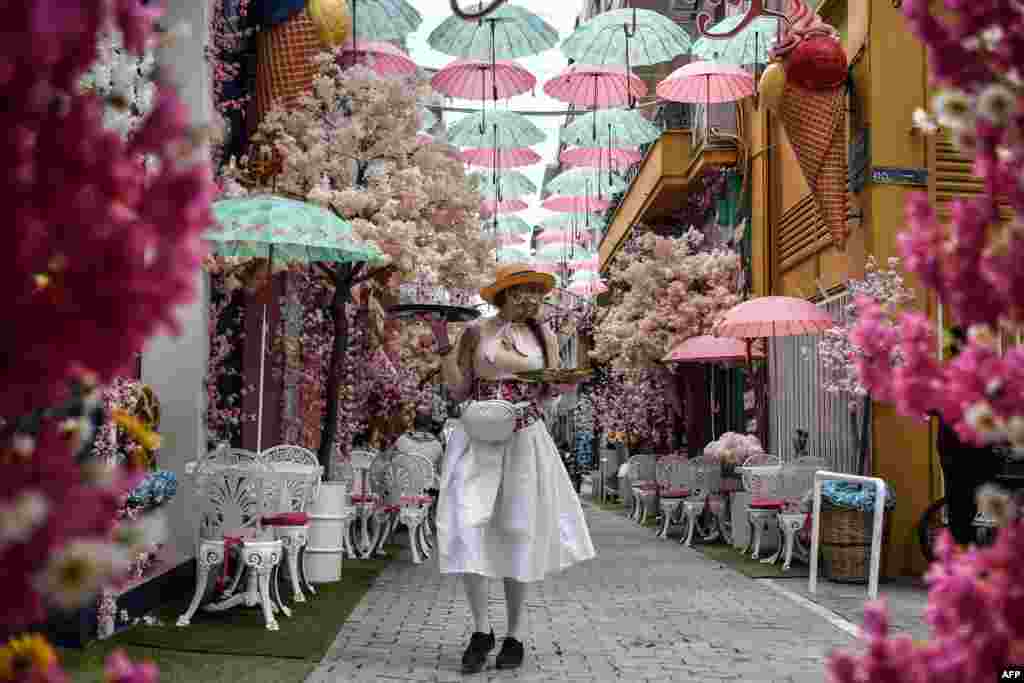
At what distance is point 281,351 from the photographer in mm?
13516

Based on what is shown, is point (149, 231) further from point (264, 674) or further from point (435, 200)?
point (435, 200)

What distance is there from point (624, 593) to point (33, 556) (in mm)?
9536

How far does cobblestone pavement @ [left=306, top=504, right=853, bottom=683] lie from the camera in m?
6.73

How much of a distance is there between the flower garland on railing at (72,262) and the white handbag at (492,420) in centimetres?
536

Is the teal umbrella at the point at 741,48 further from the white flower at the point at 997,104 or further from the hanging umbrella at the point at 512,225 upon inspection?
the white flower at the point at 997,104

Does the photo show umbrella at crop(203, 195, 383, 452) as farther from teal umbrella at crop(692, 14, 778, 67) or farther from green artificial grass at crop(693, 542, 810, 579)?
teal umbrella at crop(692, 14, 778, 67)

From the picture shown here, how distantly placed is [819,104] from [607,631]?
7.00 m

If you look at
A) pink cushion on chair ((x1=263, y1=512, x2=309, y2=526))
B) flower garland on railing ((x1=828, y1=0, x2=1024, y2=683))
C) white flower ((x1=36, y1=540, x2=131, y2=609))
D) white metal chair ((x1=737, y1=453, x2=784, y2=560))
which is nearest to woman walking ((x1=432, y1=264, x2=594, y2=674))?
pink cushion on chair ((x1=263, y1=512, x2=309, y2=526))

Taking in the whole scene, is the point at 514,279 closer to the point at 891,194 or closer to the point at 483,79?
the point at 891,194

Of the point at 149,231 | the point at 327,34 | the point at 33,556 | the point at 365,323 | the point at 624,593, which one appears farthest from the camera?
the point at 365,323

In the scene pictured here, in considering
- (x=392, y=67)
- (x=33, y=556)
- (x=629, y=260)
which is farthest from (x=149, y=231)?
(x=629, y=260)

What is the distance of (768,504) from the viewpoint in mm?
12797

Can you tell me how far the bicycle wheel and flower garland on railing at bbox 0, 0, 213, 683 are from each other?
10466 millimetres

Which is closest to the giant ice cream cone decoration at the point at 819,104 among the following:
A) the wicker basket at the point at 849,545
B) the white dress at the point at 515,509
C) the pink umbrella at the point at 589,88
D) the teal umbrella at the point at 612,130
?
the wicker basket at the point at 849,545
